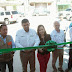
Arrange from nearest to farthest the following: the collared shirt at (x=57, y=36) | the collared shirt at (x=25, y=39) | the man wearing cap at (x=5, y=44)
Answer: the man wearing cap at (x=5, y=44)
the collared shirt at (x=25, y=39)
the collared shirt at (x=57, y=36)

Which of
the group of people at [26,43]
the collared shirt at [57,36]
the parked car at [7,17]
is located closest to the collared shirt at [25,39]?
the group of people at [26,43]

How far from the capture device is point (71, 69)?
121 inches

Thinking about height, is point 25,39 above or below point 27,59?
above

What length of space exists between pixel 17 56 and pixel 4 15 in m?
13.0

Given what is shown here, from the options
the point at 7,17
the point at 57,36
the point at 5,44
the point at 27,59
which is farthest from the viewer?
the point at 7,17

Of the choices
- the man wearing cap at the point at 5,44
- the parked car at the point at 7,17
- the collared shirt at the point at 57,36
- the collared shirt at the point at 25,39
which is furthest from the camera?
the parked car at the point at 7,17

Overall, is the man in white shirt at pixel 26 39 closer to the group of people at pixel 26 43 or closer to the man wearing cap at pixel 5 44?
the group of people at pixel 26 43

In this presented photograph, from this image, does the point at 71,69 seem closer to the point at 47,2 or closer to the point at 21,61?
the point at 21,61

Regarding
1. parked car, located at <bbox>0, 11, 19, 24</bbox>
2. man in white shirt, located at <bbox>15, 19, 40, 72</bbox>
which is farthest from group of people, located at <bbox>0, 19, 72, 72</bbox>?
parked car, located at <bbox>0, 11, 19, 24</bbox>

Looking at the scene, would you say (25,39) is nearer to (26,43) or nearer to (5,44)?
(26,43)

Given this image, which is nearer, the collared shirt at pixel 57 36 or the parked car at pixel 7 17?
the collared shirt at pixel 57 36


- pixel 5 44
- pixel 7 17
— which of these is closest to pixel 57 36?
pixel 5 44

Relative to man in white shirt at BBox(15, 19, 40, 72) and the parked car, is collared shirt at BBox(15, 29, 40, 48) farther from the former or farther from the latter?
the parked car

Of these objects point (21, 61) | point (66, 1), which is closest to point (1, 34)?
point (21, 61)
